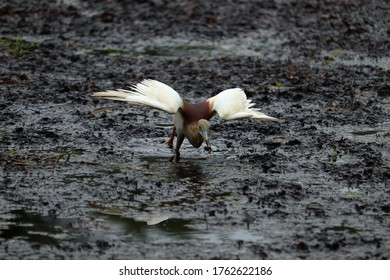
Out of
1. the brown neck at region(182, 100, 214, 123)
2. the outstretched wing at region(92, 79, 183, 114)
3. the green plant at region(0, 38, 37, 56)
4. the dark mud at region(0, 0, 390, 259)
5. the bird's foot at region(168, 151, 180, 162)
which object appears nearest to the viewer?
the dark mud at region(0, 0, 390, 259)

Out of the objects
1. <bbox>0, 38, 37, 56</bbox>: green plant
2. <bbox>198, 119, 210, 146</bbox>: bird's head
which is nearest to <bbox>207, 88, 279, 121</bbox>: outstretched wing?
<bbox>198, 119, 210, 146</bbox>: bird's head

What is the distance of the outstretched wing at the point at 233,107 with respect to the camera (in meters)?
7.52

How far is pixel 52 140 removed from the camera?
27.5ft

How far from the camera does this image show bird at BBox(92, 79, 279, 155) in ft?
24.7

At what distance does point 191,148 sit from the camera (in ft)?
27.7

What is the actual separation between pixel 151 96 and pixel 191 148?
93 cm

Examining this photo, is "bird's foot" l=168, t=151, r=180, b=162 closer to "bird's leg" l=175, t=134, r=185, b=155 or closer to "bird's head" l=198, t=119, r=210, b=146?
"bird's leg" l=175, t=134, r=185, b=155

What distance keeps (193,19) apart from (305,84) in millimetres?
4007

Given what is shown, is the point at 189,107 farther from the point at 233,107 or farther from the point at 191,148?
the point at 191,148

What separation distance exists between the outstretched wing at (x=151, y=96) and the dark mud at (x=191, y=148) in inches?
19.6

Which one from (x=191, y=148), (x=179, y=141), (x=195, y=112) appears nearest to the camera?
(x=195, y=112)

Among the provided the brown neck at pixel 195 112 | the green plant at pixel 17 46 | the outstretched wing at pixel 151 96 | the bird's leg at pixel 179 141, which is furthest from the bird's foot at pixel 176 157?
the green plant at pixel 17 46

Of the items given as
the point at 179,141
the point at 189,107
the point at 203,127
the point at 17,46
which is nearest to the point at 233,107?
the point at 203,127

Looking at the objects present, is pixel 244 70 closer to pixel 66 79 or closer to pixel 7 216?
pixel 66 79
